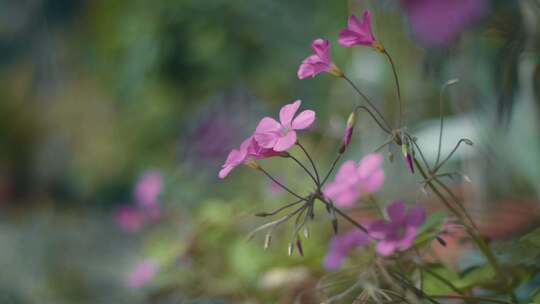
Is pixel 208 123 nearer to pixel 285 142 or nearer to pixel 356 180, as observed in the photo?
pixel 356 180

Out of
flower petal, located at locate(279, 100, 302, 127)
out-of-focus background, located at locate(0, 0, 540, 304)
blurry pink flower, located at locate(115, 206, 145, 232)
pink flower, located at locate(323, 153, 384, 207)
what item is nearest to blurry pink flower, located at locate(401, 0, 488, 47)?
out-of-focus background, located at locate(0, 0, 540, 304)

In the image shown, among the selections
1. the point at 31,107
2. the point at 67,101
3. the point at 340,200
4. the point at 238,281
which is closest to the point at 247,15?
the point at 238,281

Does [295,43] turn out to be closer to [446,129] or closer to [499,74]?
[446,129]

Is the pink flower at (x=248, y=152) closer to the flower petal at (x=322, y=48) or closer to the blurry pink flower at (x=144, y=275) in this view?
the flower petal at (x=322, y=48)

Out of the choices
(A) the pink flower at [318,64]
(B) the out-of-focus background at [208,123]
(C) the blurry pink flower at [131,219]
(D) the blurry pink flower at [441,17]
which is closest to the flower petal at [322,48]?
(A) the pink flower at [318,64]

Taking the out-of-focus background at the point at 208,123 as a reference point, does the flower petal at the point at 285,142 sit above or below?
below

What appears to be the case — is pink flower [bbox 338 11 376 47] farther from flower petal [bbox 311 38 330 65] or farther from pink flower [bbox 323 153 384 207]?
pink flower [bbox 323 153 384 207]

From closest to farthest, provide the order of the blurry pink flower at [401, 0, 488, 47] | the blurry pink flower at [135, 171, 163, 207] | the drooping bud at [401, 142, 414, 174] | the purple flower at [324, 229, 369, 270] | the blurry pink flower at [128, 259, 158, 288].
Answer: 1. the drooping bud at [401, 142, 414, 174]
2. the purple flower at [324, 229, 369, 270]
3. the blurry pink flower at [401, 0, 488, 47]
4. the blurry pink flower at [128, 259, 158, 288]
5. the blurry pink flower at [135, 171, 163, 207]

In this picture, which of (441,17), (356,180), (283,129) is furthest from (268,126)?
(441,17)
